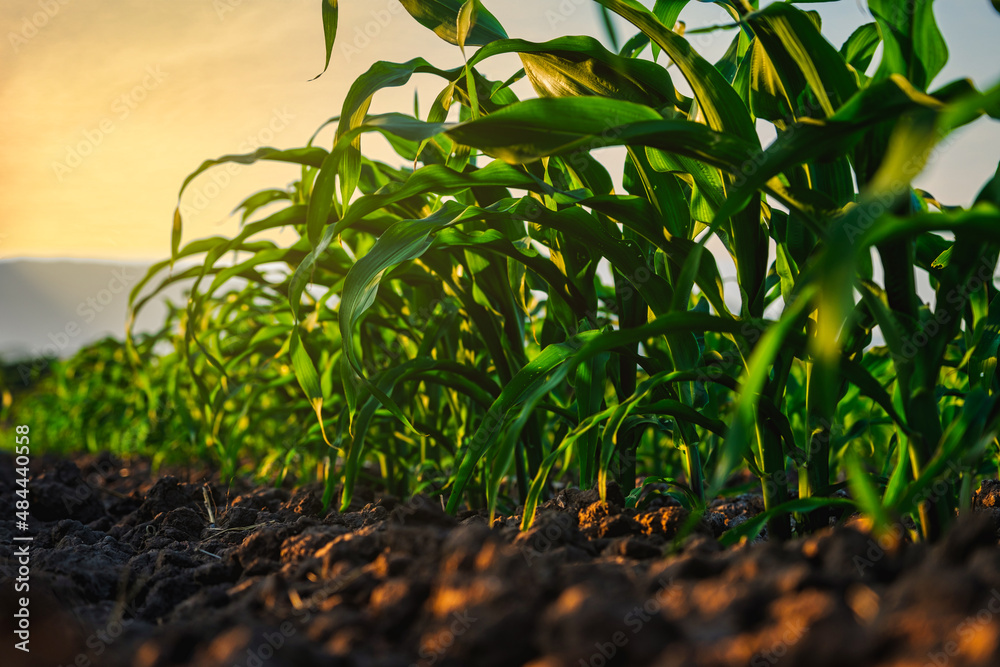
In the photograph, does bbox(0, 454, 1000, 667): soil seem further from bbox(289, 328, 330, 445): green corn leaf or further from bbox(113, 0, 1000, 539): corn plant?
bbox(289, 328, 330, 445): green corn leaf

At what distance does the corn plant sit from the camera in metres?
0.59

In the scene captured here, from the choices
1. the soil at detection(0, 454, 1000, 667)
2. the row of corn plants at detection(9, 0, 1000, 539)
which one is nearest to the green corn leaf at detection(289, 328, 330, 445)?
→ the row of corn plants at detection(9, 0, 1000, 539)

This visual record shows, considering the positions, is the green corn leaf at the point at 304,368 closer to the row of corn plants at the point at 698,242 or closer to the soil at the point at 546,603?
the row of corn plants at the point at 698,242

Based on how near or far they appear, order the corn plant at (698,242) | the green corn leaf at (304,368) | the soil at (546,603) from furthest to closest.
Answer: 1. the green corn leaf at (304,368)
2. the corn plant at (698,242)
3. the soil at (546,603)

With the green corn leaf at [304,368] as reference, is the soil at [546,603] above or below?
below

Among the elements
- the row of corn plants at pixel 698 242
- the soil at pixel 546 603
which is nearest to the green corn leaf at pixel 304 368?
the row of corn plants at pixel 698 242

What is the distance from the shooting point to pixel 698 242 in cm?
64

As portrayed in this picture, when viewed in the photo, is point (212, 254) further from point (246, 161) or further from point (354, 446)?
point (354, 446)

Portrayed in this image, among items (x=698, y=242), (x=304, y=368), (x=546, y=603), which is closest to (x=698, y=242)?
(x=698, y=242)

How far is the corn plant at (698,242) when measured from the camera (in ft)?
1.95

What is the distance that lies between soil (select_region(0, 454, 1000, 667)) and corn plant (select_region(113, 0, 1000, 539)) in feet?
0.22

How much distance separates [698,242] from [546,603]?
0.36 m

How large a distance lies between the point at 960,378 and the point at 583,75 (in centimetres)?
118

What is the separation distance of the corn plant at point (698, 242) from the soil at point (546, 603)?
2.7 inches
